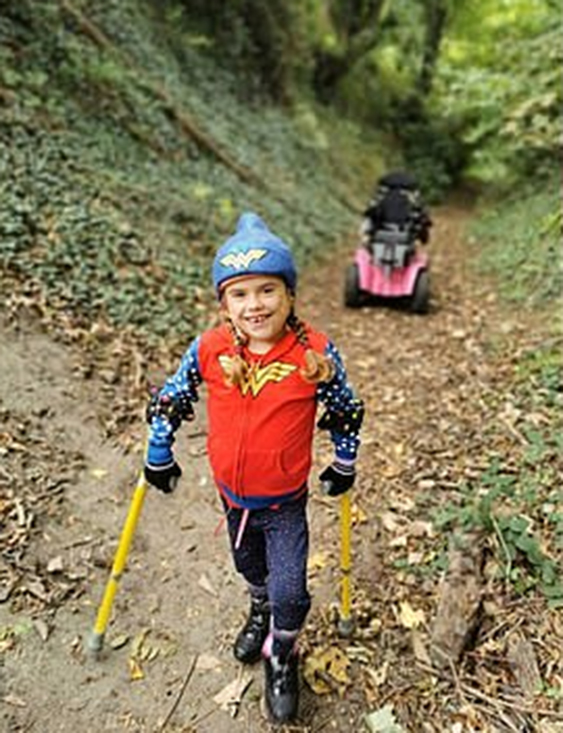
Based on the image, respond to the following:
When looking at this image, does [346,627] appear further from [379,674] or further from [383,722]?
[383,722]

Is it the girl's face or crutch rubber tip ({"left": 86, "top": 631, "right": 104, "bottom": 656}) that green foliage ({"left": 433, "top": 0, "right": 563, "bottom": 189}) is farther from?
crutch rubber tip ({"left": 86, "top": 631, "right": 104, "bottom": 656})

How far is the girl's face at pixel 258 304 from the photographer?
99.9 inches

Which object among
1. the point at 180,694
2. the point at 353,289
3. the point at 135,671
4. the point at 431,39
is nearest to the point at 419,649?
the point at 180,694

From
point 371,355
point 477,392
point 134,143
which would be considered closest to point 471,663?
point 477,392

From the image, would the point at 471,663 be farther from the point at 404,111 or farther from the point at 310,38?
the point at 404,111

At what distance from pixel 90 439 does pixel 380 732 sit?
2759mm

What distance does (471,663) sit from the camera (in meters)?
3.15

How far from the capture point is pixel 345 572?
334 centimetres

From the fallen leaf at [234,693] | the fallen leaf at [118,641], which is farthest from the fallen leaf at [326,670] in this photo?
the fallen leaf at [118,641]

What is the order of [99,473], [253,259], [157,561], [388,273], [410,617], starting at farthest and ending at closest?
[388,273]
[99,473]
[157,561]
[410,617]
[253,259]

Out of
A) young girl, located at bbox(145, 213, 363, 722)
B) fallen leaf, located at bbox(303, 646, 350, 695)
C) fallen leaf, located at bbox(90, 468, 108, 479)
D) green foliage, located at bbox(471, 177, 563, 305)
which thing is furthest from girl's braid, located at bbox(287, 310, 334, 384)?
green foliage, located at bbox(471, 177, 563, 305)

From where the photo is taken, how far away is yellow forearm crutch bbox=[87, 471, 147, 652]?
9.96 ft

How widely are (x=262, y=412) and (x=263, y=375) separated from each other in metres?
0.15

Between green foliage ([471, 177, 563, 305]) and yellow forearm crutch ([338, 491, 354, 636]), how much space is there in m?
4.71
